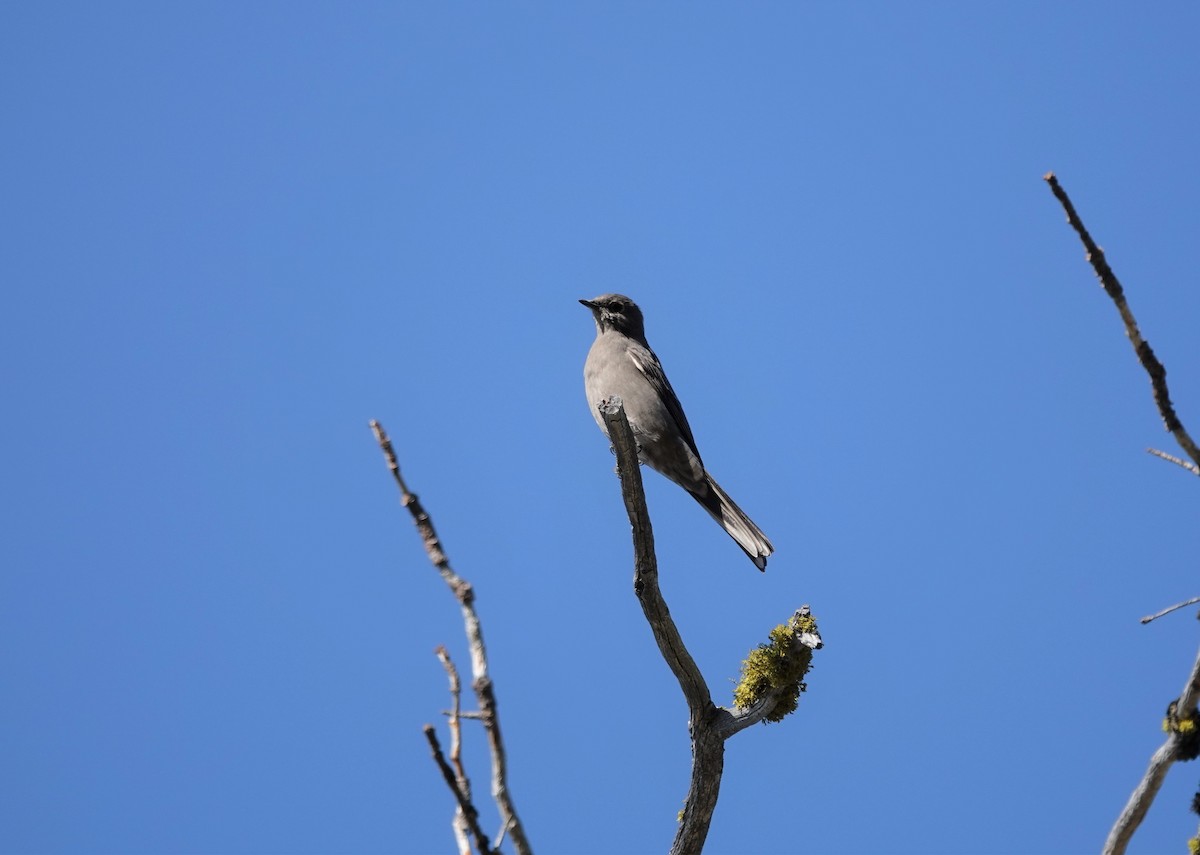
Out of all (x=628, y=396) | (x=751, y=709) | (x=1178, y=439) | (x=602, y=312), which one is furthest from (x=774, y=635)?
(x=602, y=312)

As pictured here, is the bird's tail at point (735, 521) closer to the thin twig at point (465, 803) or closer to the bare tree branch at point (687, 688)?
the bare tree branch at point (687, 688)

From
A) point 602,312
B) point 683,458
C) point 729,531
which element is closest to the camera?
point 729,531

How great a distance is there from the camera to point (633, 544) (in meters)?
6.32

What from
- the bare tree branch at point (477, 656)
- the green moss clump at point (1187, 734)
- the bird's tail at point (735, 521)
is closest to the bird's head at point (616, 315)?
the bird's tail at point (735, 521)

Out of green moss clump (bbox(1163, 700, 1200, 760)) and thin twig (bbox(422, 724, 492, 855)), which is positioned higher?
thin twig (bbox(422, 724, 492, 855))

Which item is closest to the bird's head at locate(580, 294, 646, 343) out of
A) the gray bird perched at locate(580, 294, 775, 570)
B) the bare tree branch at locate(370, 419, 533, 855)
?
the gray bird perched at locate(580, 294, 775, 570)

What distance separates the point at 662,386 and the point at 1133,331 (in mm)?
6165

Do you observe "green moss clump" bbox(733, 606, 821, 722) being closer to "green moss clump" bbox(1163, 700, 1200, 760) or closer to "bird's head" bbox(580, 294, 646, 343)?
"green moss clump" bbox(1163, 700, 1200, 760)

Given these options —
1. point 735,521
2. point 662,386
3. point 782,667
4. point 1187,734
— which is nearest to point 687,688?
point 782,667

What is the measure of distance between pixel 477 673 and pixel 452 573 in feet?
0.72

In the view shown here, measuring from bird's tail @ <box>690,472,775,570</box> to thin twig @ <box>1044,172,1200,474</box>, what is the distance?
476cm

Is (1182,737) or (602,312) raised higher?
(602,312)

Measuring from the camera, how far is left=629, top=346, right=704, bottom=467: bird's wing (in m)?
9.30

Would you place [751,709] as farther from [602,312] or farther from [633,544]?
[602,312]
